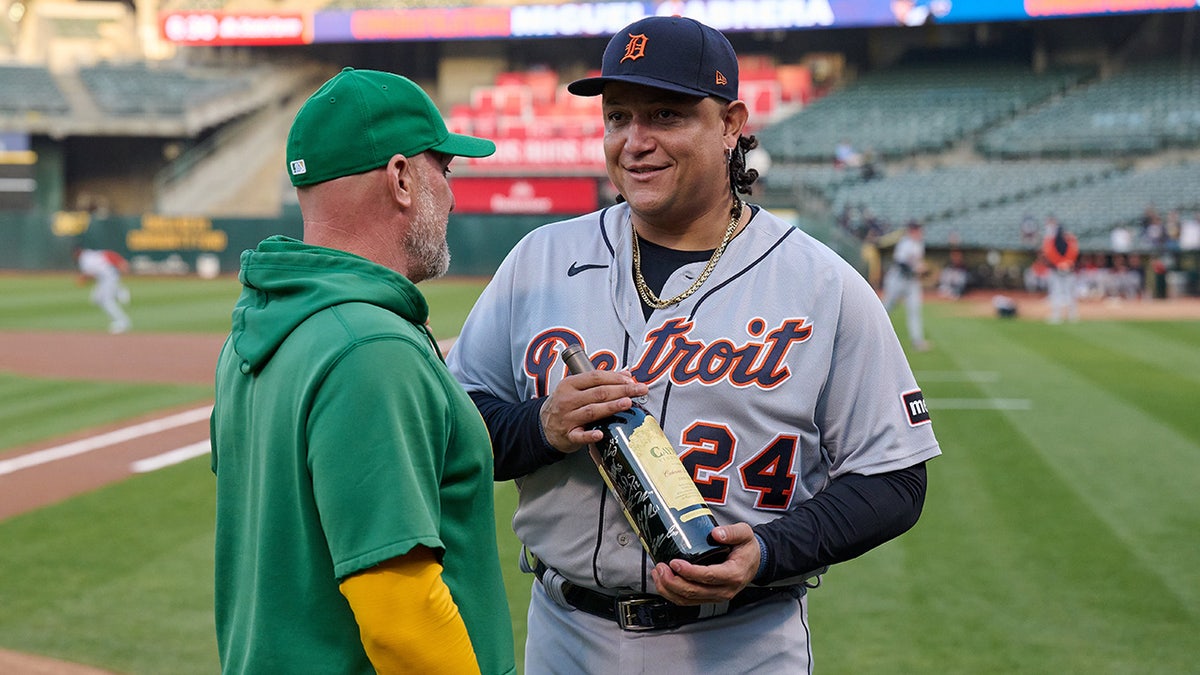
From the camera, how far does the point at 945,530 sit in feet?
21.1

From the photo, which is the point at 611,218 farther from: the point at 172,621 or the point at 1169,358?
the point at 1169,358

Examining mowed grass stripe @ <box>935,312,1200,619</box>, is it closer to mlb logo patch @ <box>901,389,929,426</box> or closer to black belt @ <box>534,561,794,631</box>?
mlb logo patch @ <box>901,389,929,426</box>

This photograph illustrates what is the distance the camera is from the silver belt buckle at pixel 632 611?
232 centimetres

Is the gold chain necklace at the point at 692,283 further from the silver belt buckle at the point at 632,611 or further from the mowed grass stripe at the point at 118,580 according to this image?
the mowed grass stripe at the point at 118,580

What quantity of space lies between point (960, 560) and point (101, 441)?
6.59 m

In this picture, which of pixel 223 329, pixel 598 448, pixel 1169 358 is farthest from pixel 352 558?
pixel 223 329

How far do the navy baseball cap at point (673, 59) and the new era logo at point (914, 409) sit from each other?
712mm

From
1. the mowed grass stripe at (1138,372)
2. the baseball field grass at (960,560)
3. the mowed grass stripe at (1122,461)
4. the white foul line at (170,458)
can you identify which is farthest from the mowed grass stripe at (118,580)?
the mowed grass stripe at (1138,372)

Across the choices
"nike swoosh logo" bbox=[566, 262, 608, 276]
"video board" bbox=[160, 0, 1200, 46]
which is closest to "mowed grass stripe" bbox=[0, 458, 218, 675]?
"nike swoosh logo" bbox=[566, 262, 608, 276]

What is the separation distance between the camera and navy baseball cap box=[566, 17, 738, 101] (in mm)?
2256

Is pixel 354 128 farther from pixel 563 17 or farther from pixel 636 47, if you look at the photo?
pixel 563 17

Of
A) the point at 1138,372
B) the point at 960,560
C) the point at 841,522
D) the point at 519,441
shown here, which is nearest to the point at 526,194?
the point at 1138,372

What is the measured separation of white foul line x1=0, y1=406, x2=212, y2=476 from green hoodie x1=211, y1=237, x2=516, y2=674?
274 inches

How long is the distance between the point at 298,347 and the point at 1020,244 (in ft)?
89.4
